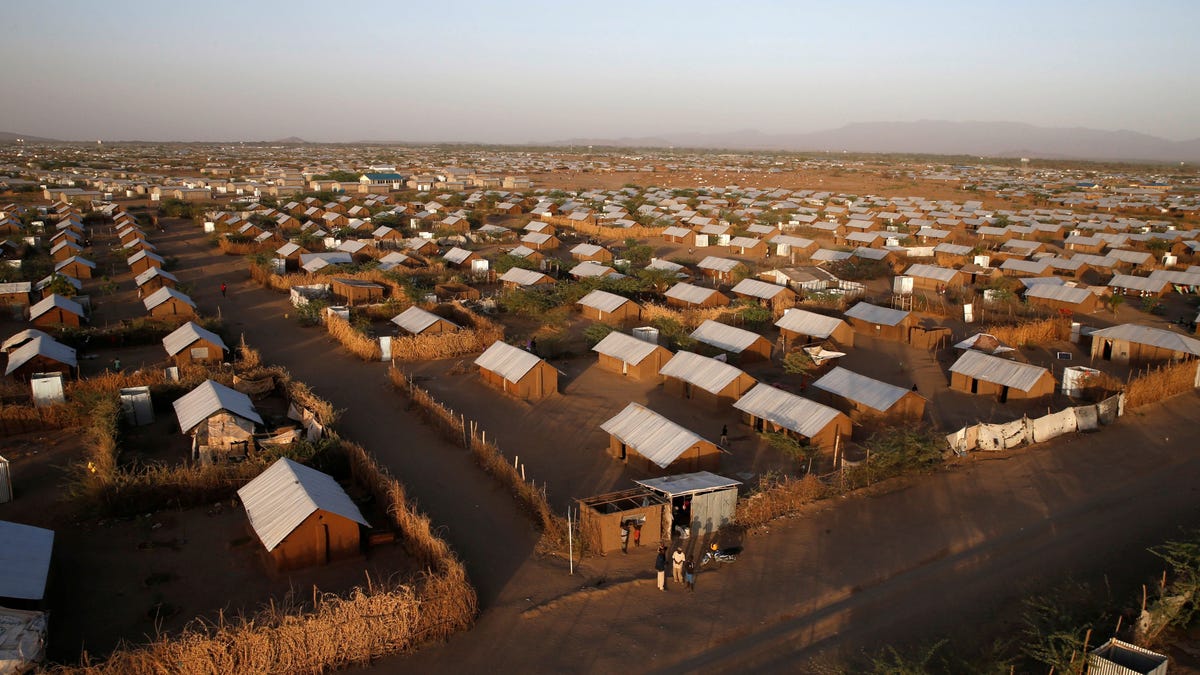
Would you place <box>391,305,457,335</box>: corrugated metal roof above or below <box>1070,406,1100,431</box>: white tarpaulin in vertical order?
above

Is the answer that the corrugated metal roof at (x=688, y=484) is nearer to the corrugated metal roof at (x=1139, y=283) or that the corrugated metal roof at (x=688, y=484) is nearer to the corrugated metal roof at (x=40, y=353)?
the corrugated metal roof at (x=40, y=353)

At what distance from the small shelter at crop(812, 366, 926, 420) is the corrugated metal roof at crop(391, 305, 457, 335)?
13506mm

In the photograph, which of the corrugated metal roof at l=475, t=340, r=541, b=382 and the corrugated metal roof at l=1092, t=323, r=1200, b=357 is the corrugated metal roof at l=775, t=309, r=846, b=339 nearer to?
the corrugated metal roof at l=1092, t=323, r=1200, b=357

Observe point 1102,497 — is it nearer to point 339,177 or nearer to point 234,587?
point 234,587

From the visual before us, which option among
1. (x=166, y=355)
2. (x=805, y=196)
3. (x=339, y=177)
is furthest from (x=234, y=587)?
(x=339, y=177)

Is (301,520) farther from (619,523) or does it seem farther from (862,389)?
(862,389)

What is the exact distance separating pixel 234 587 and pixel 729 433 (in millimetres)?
11748

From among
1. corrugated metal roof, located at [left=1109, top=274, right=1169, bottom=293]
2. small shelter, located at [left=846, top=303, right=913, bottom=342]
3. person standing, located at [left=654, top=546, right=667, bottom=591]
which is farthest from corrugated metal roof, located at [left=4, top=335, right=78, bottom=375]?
corrugated metal roof, located at [left=1109, top=274, right=1169, bottom=293]

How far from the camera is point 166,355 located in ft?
79.4

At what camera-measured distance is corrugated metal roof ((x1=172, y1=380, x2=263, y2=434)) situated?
16.3 meters

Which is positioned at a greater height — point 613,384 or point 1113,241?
point 1113,241

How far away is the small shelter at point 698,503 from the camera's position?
527 inches

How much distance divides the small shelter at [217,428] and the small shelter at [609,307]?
48.8 ft

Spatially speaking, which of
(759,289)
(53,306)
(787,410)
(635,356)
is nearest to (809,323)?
(759,289)
